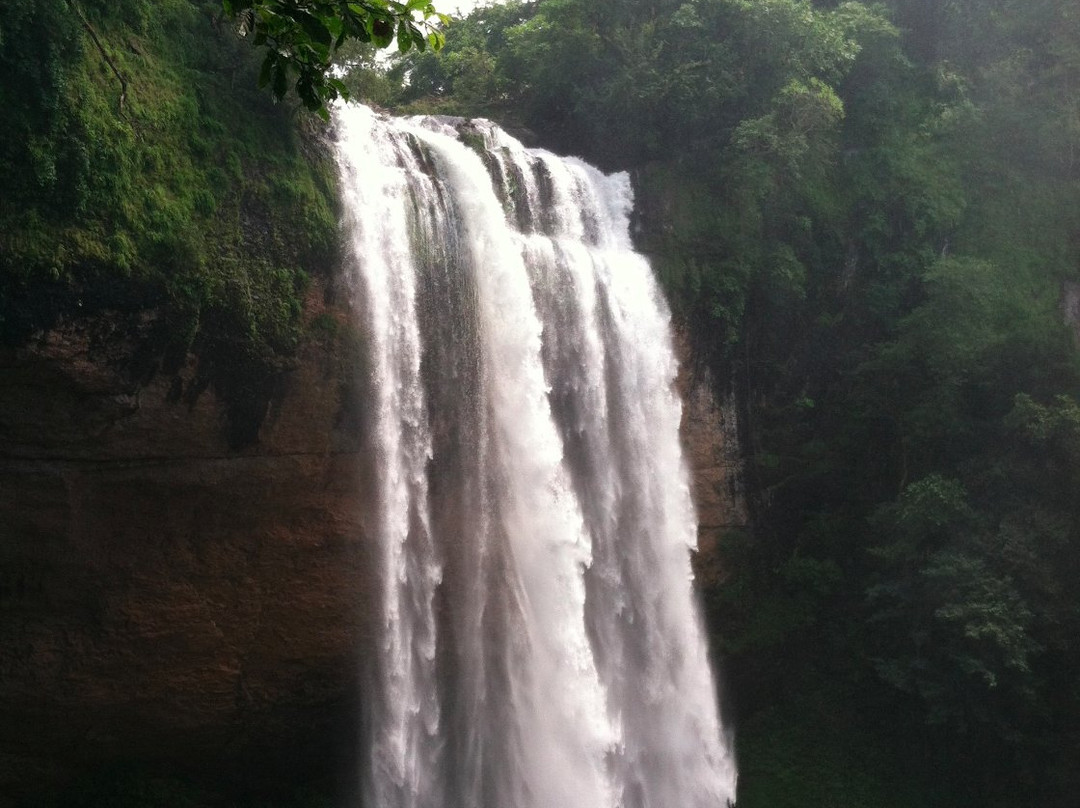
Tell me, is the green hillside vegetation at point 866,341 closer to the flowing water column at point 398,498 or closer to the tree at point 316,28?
the flowing water column at point 398,498

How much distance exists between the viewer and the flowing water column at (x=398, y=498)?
1460 cm

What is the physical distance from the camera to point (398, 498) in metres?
14.7

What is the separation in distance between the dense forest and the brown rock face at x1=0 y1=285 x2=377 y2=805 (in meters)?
0.74

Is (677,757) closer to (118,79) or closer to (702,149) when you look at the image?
(702,149)

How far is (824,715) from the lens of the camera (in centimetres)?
1925

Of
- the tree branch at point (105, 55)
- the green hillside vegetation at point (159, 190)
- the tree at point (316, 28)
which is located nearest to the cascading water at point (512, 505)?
the green hillside vegetation at point (159, 190)

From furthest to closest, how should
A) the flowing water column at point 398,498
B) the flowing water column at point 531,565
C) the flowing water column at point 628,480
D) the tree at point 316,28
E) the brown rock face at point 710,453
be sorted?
1. the brown rock face at point 710,453
2. the flowing water column at point 628,480
3. the flowing water column at point 531,565
4. the flowing water column at point 398,498
5. the tree at point 316,28

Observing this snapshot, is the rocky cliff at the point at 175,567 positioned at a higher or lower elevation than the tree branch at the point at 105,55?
lower

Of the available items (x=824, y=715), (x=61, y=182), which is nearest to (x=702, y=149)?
(x=824, y=715)

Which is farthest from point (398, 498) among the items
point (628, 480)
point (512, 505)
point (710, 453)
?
point (710, 453)

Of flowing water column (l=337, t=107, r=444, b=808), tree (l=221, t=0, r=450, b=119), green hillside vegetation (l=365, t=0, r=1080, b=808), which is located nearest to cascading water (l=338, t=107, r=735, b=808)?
flowing water column (l=337, t=107, r=444, b=808)

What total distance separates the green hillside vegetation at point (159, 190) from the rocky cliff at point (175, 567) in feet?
1.27

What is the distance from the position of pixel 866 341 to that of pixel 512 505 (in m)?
8.59

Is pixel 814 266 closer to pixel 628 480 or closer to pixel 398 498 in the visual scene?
pixel 628 480
